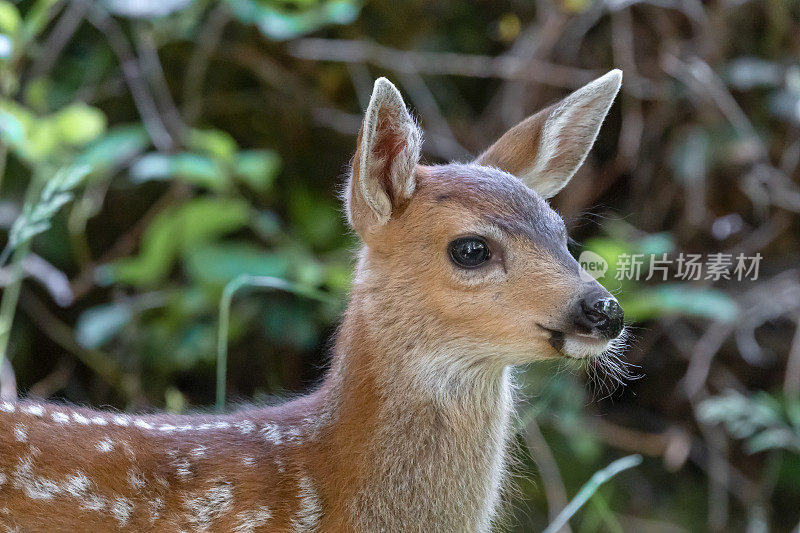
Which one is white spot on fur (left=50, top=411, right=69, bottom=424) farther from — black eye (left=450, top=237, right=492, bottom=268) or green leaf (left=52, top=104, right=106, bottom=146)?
green leaf (left=52, top=104, right=106, bottom=146)

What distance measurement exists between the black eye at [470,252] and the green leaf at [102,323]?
78.6 inches

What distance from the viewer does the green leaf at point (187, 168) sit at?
11.3 ft

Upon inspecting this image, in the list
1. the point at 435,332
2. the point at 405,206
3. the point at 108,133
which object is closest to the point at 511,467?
the point at 435,332

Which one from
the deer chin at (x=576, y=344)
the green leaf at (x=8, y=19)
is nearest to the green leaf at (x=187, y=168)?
A: the green leaf at (x=8, y=19)

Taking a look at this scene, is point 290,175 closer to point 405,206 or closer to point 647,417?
point 647,417

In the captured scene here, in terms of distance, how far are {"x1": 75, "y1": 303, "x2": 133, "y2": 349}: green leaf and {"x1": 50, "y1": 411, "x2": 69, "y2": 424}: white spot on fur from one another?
5.19 ft

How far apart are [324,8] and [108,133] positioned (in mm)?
996

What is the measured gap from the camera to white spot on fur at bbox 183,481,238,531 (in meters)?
1.96

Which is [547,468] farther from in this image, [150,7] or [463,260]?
[150,7]

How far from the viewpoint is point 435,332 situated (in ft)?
6.80

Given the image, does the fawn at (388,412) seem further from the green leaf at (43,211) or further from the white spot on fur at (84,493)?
the green leaf at (43,211)

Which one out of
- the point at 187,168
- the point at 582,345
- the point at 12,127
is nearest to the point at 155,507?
the point at 582,345

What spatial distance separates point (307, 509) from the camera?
6.68ft

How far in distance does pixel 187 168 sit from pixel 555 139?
60.0 inches
